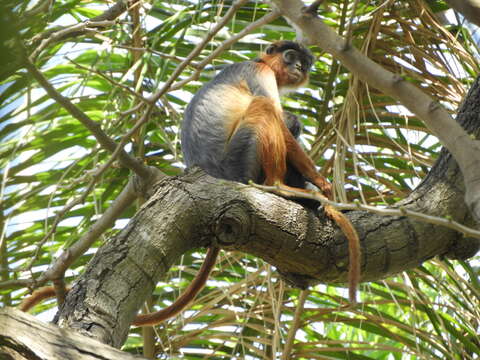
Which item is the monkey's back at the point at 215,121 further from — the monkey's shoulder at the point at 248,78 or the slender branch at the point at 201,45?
the slender branch at the point at 201,45

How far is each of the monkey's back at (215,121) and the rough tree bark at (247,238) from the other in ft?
3.61

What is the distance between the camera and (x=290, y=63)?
17.5 ft

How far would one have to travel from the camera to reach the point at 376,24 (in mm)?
4172

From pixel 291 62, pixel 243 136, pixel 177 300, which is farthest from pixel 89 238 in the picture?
pixel 291 62

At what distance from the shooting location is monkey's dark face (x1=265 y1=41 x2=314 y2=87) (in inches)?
206

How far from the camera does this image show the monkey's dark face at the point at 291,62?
5242 mm

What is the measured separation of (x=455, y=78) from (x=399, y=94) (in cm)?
190

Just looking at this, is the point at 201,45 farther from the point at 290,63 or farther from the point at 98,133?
the point at 290,63

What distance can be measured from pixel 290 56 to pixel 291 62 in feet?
0.20

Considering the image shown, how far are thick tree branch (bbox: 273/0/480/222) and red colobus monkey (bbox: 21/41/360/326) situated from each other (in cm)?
112

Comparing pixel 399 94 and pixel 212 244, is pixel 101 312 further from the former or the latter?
pixel 399 94

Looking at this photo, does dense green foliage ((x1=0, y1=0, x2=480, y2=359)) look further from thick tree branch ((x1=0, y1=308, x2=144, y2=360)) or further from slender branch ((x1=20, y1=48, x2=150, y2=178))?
thick tree branch ((x1=0, y1=308, x2=144, y2=360))

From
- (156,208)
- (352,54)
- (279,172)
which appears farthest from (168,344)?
(352,54)

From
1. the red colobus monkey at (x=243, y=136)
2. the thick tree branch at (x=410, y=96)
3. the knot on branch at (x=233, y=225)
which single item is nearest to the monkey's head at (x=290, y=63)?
the red colobus monkey at (x=243, y=136)
